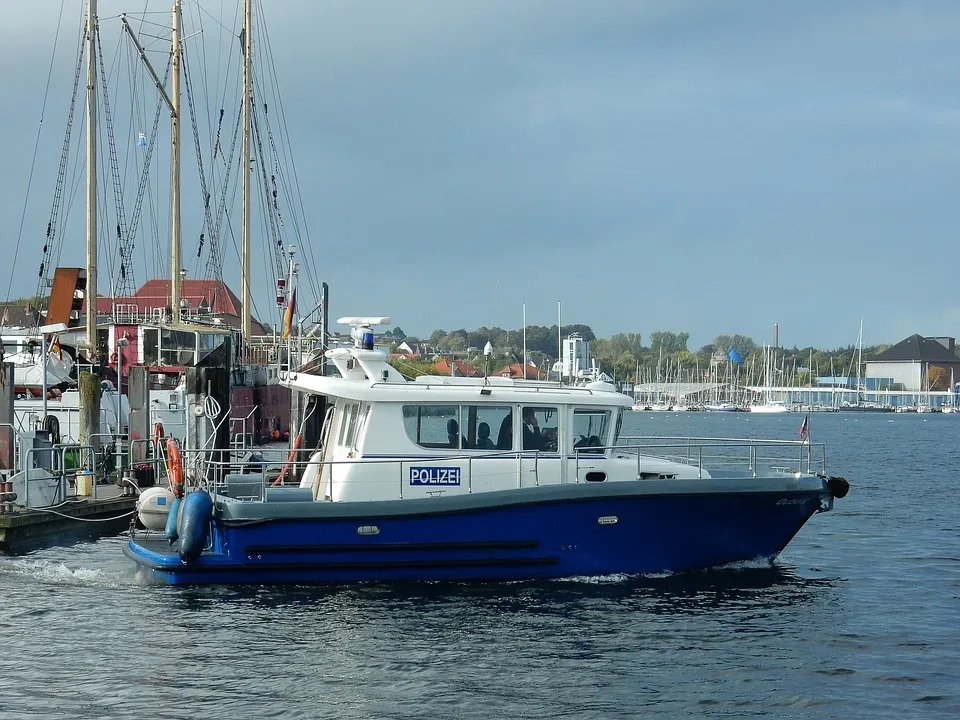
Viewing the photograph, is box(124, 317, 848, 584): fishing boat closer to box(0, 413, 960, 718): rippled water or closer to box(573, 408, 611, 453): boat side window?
box(573, 408, 611, 453): boat side window

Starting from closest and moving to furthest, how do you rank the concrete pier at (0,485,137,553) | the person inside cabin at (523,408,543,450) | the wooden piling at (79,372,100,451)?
the person inside cabin at (523,408,543,450) < the concrete pier at (0,485,137,553) < the wooden piling at (79,372,100,451)

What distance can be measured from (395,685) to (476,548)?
10.9 ft

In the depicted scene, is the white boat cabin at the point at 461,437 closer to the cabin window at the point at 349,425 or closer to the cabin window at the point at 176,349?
the cabin window at the point at 349,425

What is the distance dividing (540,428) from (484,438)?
2.40 ft

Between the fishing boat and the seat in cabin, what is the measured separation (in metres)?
0.02

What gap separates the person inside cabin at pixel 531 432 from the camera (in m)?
14.5

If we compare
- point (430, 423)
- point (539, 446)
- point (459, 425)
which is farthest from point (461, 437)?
point (539, 446)

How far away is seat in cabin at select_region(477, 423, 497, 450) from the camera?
1443cm

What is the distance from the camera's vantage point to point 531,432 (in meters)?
14.5

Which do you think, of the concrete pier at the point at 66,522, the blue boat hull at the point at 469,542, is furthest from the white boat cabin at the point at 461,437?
the concrete pier at the point at 66,522

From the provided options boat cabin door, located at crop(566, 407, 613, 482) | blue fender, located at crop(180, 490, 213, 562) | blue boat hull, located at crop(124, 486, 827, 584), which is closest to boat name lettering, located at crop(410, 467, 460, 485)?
blue boat hull, located at crop(124, 486, 827, 584)

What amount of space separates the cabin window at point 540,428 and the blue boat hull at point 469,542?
1076 mm

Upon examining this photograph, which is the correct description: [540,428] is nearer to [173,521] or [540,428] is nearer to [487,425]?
[487,425]

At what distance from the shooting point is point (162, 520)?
1609 cm
